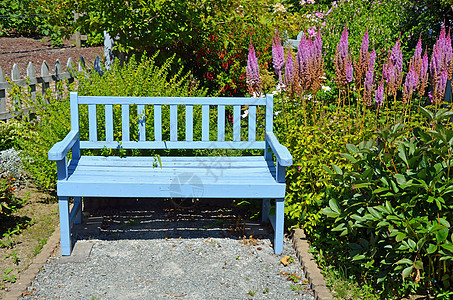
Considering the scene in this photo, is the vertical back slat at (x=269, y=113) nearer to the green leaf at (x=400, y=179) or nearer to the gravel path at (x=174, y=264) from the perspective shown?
the gravel path at (x=174, y=264)

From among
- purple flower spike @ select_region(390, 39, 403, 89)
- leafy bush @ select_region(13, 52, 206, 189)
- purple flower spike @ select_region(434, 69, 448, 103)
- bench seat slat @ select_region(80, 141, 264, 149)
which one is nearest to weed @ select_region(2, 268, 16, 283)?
bench seat slat @ select_region(80, 141, 264, 149)

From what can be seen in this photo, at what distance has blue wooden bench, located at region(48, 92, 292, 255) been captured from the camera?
11.9 ft

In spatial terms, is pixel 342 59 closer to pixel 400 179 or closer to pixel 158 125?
pixel 400 179

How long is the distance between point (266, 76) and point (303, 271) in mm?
3255

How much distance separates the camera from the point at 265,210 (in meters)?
4.32

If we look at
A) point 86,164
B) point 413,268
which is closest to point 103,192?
point 86,164

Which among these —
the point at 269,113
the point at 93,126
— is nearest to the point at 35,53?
the point at 93,126

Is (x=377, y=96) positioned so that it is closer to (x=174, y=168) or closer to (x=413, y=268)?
(x=413, y=268)

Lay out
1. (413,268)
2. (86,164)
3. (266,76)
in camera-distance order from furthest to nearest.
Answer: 1. (266,76)
2. (86,164)
3. (413,268)

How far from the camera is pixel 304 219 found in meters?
4.01

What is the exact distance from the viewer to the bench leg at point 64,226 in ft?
12.0

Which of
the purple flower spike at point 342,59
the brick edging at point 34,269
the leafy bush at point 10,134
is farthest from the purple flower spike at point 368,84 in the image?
the leafy bush at point 10,134

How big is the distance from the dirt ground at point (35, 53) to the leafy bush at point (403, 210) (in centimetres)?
855

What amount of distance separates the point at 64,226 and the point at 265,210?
162cm
